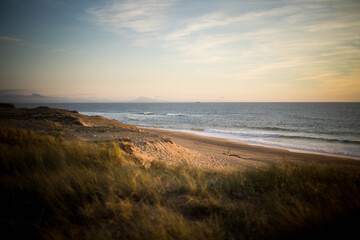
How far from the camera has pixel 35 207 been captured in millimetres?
3389

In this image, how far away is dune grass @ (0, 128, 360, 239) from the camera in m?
2.74

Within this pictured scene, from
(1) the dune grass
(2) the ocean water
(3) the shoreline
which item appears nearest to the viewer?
(1) the dune grass

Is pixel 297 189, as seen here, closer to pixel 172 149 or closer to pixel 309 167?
pixel 309 167

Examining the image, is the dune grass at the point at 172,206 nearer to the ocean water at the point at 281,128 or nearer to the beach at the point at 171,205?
the beach at the point at 171,205

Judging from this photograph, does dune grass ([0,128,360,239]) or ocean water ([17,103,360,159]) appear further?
ocean water ([17,103,360,159])

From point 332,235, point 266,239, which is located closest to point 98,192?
point 266,239

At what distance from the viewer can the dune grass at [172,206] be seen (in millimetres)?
2742

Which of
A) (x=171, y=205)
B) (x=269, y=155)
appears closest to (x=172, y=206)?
(x=171, y=205)

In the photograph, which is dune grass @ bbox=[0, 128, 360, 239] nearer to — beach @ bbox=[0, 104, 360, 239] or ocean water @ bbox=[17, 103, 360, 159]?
beach @ bbox=[0, 104, 360, 239]

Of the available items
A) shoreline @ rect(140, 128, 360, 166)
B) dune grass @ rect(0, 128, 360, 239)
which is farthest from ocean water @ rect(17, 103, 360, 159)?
dune grass @ rect(0, 128, 360, 239)

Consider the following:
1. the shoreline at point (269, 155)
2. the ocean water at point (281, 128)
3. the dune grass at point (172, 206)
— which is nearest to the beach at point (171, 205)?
the dune grass at point (172, 206)

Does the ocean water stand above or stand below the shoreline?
above

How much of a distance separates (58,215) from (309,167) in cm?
636

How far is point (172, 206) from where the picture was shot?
362 centimetres
